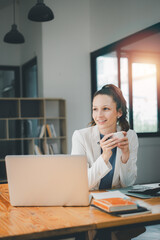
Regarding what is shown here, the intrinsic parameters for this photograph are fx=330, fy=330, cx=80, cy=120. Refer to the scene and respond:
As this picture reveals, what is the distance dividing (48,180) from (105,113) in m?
0.86

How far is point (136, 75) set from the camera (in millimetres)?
6297

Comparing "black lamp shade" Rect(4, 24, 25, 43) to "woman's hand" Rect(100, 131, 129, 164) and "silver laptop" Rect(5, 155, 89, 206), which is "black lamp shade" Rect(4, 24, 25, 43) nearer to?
"woman's hand" Rect(100, 131, 129, 164)

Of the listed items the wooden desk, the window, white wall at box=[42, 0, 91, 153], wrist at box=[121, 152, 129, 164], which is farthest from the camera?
white wall at box=[42, 0, 91, 153]

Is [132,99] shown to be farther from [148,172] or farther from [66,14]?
[66,14]

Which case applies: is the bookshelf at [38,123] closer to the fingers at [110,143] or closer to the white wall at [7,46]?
the white wall at [7,46]

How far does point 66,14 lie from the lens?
22.1ft

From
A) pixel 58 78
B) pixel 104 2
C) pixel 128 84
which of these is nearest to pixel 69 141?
pixel 58 78

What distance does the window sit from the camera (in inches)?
237

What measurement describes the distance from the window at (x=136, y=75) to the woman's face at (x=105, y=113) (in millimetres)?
3486

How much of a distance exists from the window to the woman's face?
3486mm

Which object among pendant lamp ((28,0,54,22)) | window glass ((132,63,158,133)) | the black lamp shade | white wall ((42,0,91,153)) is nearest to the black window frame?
white wall ((42,0,91,153))

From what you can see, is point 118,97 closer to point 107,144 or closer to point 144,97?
point 107,144

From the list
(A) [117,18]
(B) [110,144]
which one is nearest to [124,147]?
(B) [110,144]

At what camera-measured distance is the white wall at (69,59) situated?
657 cm
